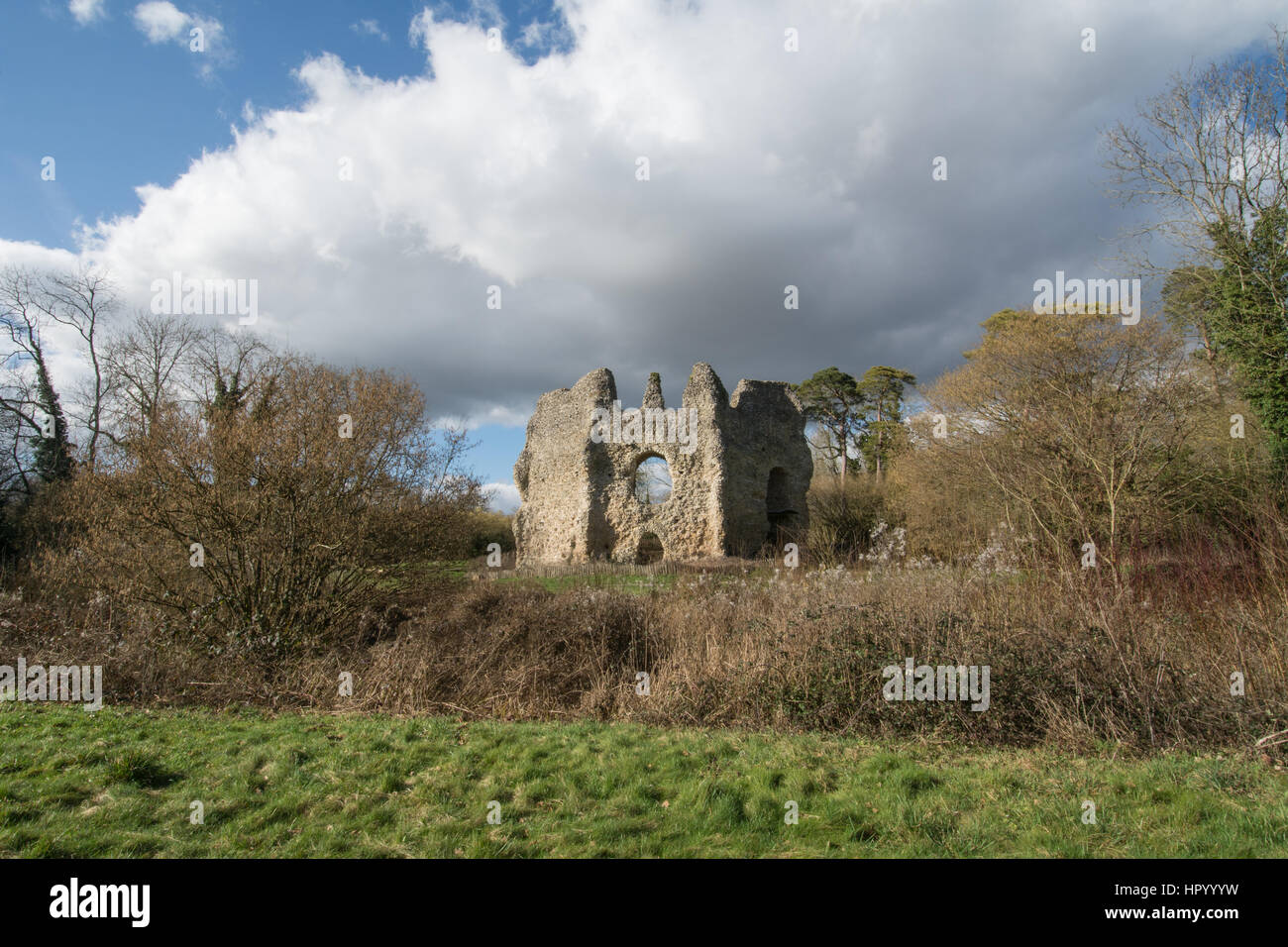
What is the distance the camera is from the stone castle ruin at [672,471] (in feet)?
69.8

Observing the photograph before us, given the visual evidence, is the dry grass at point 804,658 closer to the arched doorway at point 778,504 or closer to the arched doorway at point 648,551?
the arched doorway at point 648,551

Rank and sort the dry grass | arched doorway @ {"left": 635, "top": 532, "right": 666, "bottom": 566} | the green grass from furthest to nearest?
arched doorway @ {"left": 635, "top": 532, "right": 666, "bottom": 566} < the dry grass < the green grass

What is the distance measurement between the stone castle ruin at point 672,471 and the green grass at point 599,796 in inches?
594

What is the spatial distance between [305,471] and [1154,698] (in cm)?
1024

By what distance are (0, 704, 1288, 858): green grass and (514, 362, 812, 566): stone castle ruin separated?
15083 mm

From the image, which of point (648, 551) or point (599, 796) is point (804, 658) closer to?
point (599, 796)

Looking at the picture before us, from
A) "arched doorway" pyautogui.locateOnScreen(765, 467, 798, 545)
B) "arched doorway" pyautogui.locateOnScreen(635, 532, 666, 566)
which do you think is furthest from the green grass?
"arched doorway" pyautogui.locateOnScreen(765, 467, 798, 545)

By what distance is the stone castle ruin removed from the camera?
69.8 ft

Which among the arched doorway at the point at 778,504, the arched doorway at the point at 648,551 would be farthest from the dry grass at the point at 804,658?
the arched doorway at the point at 778,504

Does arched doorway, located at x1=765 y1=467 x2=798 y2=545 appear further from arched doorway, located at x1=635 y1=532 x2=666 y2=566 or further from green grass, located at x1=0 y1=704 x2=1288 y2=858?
green grass, located at x1=0 y1=704 x2=1288 y2=858

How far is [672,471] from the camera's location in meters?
21.8

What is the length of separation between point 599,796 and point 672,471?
17.2m
